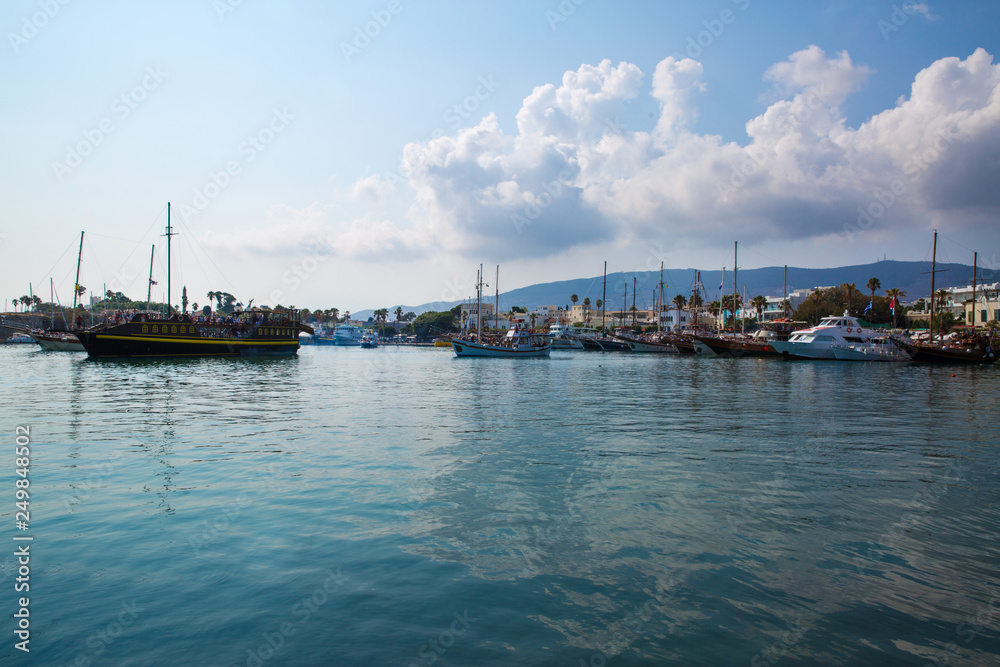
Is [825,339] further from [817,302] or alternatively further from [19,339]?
[19,339]

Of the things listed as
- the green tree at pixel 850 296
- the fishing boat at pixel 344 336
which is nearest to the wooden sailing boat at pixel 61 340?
the fishing boat at pixel 344 336

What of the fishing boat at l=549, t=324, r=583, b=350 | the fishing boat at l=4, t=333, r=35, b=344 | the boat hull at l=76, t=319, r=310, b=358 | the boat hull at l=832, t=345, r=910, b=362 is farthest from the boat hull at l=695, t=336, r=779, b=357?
the fishing boat at l=4, t=333, r=35, b=344

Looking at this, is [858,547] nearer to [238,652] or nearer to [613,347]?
[238,652]

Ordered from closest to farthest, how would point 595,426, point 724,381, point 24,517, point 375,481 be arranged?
1. point 24,517
2. point 375,481
3. point 595,426
4. point 724,381

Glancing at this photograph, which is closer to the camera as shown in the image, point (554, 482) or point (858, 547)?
point (858, 547)

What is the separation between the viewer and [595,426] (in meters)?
17.7

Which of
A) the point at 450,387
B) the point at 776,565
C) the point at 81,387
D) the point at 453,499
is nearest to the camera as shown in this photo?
the point at 776,565

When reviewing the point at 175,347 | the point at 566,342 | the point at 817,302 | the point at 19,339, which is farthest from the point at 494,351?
the point at 19,339

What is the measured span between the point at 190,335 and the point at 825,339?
76176mm

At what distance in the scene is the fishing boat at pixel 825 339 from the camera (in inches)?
2702

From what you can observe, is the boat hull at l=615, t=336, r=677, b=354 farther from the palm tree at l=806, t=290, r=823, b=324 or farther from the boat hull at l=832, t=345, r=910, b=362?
the boat hull at l=832, t=345, r=910, b=362

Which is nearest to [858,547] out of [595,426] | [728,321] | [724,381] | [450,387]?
[595,426]

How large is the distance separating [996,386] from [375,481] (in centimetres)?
4052

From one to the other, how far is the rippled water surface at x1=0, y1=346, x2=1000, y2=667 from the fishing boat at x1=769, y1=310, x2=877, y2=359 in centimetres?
5828
